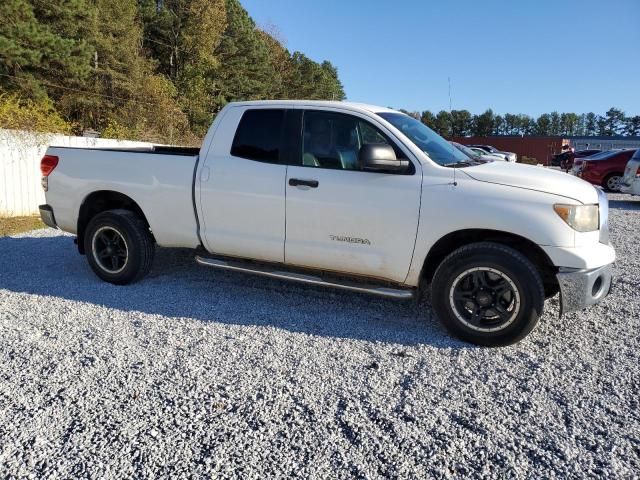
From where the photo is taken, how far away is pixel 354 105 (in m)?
4.42

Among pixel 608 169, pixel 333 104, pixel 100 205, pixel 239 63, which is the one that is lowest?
pixel 100 205

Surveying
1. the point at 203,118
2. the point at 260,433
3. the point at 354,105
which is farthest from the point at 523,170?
the point at 203,118

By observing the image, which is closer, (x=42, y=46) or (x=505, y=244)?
(x=505, y=244)

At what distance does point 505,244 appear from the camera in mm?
3867

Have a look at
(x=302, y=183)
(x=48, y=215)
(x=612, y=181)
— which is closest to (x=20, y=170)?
(x=48, y=215)

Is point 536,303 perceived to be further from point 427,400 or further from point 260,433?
point 260,433

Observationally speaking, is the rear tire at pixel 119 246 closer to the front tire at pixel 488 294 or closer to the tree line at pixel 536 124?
the front tire at pixel 488 294

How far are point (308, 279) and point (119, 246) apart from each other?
93.1 inches

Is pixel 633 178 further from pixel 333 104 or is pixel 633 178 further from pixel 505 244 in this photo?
pixel 333 104

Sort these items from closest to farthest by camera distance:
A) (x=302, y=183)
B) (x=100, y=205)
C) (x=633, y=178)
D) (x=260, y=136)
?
(x=302, y=183) → (x=260, y=136) → (x=100, y=205) → (x=633, y=178)

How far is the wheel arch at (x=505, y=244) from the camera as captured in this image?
3.79 m

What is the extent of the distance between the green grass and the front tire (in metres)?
7.80

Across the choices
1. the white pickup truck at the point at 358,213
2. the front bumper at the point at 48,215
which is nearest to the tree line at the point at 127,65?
the front bumper at the point at 48,215

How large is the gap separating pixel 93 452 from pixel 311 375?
1.41 meters
